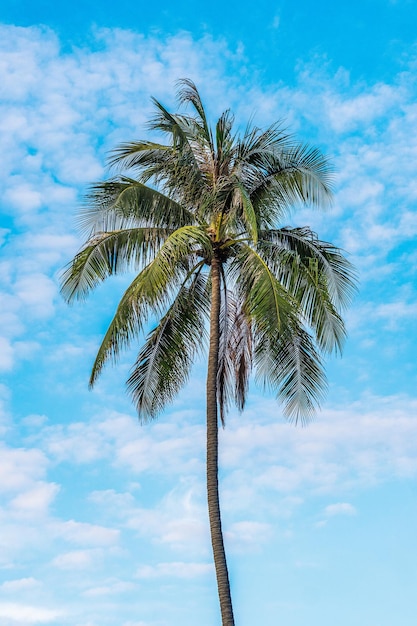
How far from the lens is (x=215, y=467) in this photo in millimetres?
→ 14820

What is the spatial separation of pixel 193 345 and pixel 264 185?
11.0ft

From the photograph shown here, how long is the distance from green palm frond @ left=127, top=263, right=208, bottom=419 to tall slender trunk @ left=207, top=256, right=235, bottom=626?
107 centimetres

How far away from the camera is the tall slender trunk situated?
1386cm

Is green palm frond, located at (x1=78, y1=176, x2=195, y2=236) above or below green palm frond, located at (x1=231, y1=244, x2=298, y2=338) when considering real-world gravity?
above

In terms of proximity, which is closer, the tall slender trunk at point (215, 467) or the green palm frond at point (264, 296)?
the tall slender trunk at point (215, 467)

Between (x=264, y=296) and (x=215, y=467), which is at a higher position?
(x=264, y=296)

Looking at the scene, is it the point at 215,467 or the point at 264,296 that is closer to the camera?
the point at 264,296

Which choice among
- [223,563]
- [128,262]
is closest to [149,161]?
[128,262]

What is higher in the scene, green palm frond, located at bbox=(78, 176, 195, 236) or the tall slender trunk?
green palm frond, located at bbox=(78, 176, 195, 236)

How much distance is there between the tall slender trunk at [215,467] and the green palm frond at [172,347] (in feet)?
3.51

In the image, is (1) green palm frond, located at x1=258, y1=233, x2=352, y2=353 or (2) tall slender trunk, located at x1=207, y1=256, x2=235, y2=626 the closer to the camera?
(2) tall slender trunk, located at x1=207, y1=256, x2=235, y2=626

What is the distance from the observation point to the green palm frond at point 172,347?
16938 millimetres

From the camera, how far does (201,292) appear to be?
17.1m

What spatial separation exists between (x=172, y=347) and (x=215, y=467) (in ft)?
9.86
